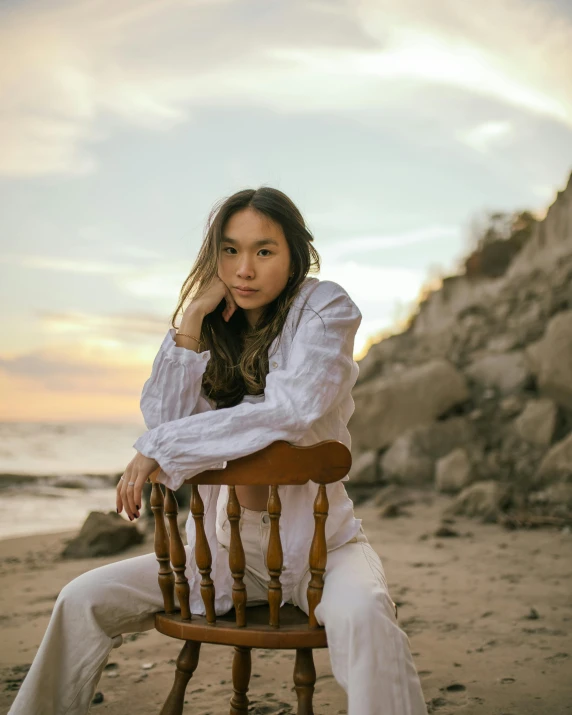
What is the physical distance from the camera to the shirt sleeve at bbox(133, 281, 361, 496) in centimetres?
195

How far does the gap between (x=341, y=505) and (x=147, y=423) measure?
0.64 metres

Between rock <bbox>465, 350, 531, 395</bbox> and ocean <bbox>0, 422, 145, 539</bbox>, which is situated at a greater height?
rock <bbox>465, 350, 531, 395</bbox>

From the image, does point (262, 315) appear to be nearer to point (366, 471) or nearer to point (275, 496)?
point (275, 496)

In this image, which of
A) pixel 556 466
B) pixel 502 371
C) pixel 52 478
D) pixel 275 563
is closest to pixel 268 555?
pixel 275 563

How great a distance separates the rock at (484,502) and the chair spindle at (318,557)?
479 centimetres

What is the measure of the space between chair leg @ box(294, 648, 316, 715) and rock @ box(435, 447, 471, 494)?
18.8ft

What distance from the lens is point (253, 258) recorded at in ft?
7.88

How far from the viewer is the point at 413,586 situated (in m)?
4.54

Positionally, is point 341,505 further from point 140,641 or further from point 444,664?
point 140,641

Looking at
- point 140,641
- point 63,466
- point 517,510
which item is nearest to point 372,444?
point 517,510

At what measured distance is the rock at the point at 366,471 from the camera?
8.62m

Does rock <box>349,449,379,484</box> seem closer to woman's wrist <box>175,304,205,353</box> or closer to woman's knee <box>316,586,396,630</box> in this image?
woman's wrist <box>175,304,205,353</box>

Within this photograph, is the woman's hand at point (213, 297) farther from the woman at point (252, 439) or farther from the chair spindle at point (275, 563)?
the chair spindle at point (275, 563)

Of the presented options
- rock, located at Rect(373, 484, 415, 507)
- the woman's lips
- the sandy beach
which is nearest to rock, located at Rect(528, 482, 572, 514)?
the sandy beach
